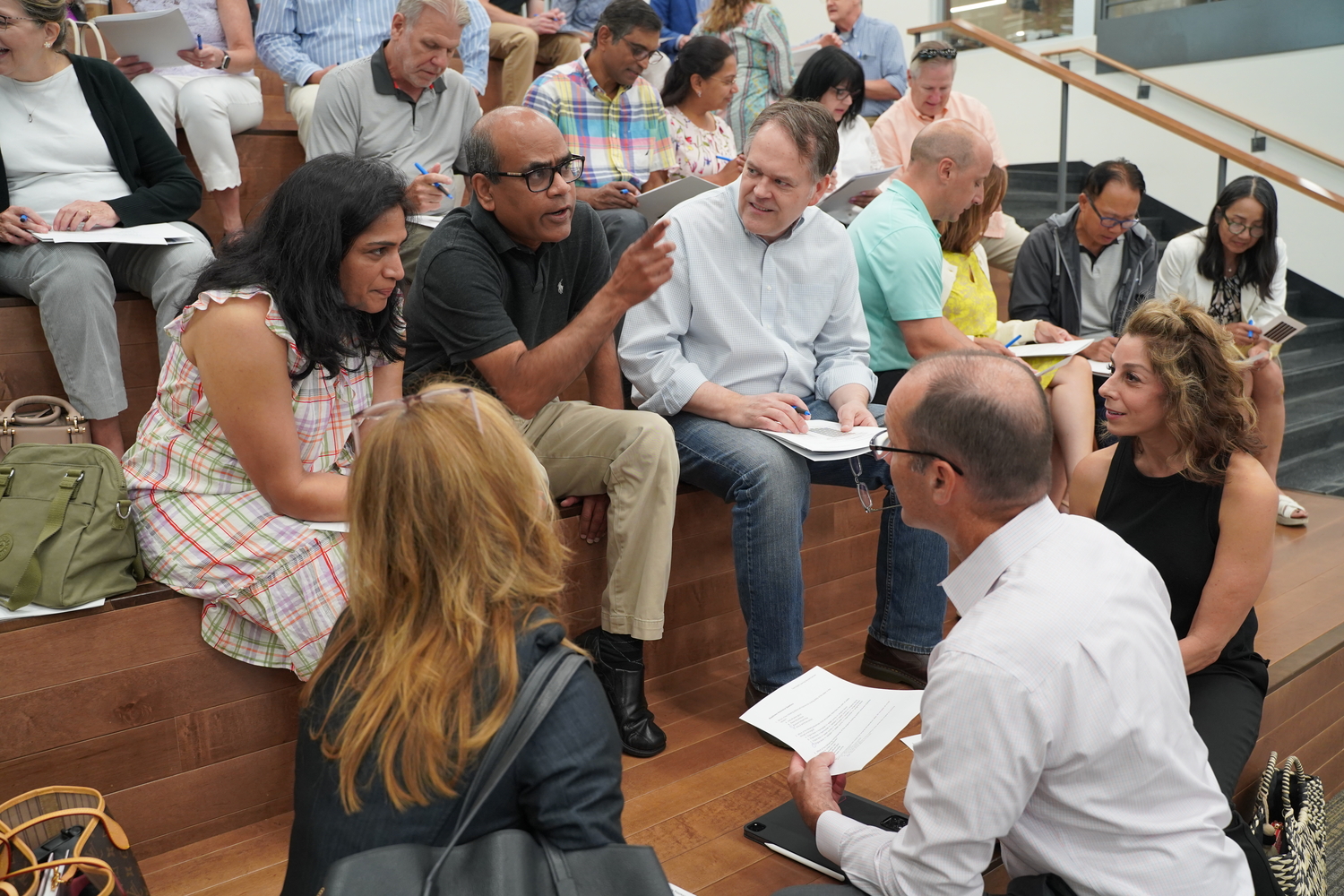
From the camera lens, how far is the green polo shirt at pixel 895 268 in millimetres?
2893

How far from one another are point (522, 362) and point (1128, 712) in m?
1.39

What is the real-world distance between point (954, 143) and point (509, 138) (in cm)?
137

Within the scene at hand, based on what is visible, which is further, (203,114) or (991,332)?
(991,332)

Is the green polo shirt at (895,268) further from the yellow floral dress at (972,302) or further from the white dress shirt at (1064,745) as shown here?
the white dress shirt at (1064,745)

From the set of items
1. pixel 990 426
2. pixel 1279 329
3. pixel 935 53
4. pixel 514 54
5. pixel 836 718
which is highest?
pixel 514 54

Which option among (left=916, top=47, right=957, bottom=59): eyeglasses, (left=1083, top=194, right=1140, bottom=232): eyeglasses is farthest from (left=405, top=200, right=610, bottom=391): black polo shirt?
(left=916, top=47, right=957, bottom=59): eyeglasses

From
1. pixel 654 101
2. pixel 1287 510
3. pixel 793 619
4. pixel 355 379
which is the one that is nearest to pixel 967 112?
pixel 654 101

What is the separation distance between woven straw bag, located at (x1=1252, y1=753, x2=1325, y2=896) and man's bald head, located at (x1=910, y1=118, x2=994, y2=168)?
1714 mm

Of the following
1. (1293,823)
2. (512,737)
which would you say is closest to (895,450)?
(512,737)

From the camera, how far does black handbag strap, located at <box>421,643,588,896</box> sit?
0.98 metres

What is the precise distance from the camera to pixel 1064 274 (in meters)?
3.86

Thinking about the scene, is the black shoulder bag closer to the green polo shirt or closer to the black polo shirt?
the black polo shirt

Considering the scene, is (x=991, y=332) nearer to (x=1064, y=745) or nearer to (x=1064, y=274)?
(x=1064, y=274)

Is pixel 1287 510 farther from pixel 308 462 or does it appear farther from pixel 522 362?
pixel 308 462
